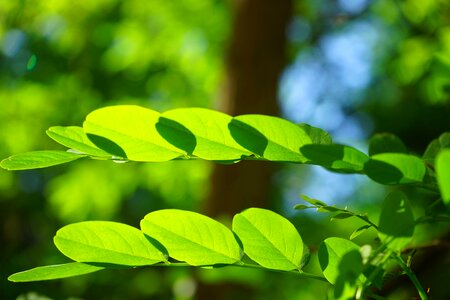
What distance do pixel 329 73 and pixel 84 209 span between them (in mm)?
1896

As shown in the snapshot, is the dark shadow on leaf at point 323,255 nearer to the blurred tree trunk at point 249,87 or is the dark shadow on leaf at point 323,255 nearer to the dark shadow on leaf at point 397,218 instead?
the dark shadow on leaf at point 397,218

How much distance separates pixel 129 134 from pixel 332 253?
0.16 meters

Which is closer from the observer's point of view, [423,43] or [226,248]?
[226,248]

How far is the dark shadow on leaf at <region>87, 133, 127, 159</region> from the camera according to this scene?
44 cm

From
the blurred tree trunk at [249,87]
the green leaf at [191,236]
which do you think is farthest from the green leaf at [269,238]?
the blurred tree trunk at [249,87]

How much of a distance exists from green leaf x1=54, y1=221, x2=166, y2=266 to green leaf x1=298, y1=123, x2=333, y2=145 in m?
0.13

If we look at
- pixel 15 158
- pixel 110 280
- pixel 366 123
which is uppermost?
pixel 15 158

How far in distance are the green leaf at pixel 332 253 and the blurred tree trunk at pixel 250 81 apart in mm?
2223

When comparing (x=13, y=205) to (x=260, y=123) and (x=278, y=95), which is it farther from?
(x=260, y=123)

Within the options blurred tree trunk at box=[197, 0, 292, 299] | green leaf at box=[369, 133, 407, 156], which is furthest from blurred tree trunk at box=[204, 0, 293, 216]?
green leaf at box=[369, 133, 407, 156]

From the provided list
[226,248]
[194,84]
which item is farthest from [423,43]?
[226,248]

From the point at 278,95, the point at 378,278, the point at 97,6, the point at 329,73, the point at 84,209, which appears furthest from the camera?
the point at 97,6

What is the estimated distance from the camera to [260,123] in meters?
0.42

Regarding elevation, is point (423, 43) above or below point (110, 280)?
above
